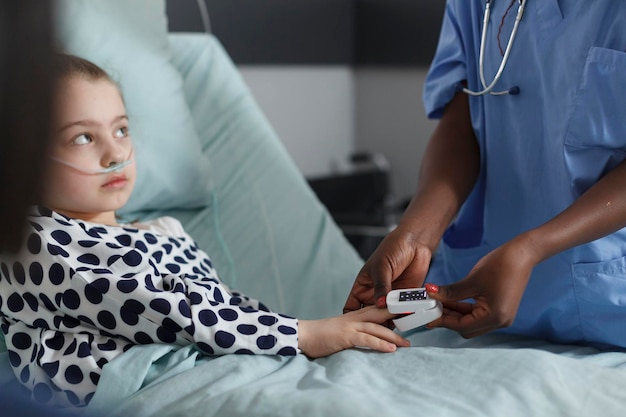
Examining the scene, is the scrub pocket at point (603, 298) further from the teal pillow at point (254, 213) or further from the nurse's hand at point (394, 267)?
Result: the teal pillow at point (254, 213)

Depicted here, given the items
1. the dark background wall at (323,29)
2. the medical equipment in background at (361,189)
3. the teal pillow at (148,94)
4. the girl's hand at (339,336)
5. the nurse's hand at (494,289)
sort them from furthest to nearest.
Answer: the medical equipment in background at (361,189)
the dark background wall at (323,29)
the teal pillow at (148,94)
the girl's hand at (339,336)
the nurse's hand at (494,289)

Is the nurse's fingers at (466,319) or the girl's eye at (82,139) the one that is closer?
the nurse's fingers at (466,319)

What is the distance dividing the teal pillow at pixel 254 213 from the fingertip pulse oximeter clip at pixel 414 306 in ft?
1.71

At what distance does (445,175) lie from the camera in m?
1.42

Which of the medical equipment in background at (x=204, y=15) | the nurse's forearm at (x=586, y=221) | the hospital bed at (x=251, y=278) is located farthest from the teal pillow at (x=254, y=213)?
the nurse's forearm at (x=586, y=221)

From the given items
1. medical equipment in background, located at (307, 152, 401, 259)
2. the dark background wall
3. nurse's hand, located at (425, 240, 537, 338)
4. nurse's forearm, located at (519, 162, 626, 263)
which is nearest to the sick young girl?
nurse's hand, located at (425, 240, 537, 338)

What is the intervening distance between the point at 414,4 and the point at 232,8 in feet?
2.31

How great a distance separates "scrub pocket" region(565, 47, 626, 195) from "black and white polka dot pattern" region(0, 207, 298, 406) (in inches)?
19.7

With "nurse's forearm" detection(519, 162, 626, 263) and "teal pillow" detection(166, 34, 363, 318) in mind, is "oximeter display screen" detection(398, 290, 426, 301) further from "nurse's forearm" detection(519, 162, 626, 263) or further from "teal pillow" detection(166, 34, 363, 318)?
"teal pillow" detection(166, 34, 363, 318)

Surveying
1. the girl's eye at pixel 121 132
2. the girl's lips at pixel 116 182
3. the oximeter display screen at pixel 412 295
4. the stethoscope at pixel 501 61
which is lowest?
the oximeter display screen at pixel 412 295

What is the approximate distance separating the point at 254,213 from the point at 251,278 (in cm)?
21

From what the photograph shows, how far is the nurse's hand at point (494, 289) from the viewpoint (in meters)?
1.08

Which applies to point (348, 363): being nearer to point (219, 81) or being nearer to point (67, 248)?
point (67, 248)

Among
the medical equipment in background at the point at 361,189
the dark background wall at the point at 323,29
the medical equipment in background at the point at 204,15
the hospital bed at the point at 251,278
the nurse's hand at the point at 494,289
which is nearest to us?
the hospital bed at the point at 251,278
